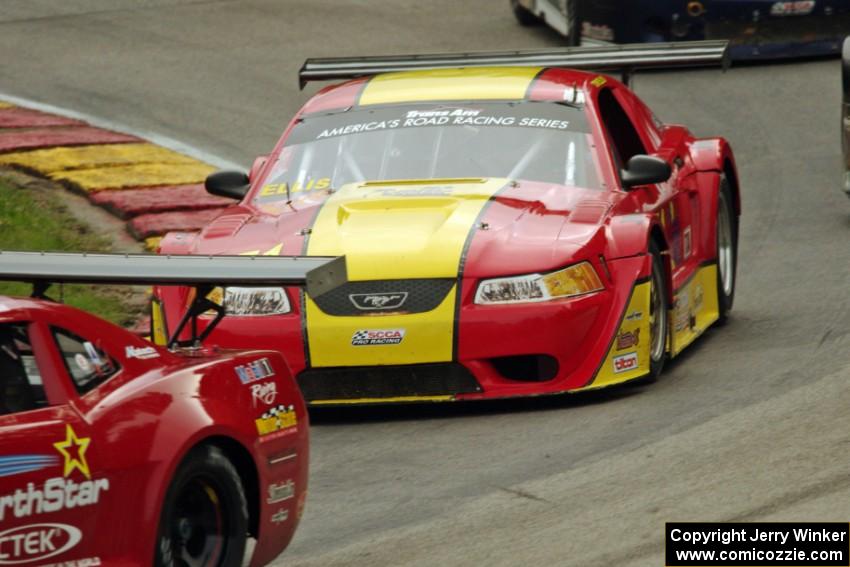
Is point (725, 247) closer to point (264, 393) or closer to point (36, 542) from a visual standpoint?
point (264, 393)

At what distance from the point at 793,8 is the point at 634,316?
1038 centimetres

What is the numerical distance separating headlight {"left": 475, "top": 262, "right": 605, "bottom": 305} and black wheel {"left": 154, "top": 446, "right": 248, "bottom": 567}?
9.16 ft

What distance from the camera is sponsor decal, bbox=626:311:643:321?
344 inches

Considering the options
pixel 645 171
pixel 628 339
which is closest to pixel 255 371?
pixel 628 339

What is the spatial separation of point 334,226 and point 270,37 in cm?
1247

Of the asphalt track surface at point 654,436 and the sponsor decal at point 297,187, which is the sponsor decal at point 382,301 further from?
the sponsor decal at point 297,187

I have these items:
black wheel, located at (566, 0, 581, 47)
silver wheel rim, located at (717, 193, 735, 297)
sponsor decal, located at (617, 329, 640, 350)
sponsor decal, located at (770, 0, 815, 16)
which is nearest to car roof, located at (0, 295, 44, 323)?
sponsor decal, located at (617, 329, 640, 350)

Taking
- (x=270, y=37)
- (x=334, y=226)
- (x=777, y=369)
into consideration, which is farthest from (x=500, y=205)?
(x=270, y=37)

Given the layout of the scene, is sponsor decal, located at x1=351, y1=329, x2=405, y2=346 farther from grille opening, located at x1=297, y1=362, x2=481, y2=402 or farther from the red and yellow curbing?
the red and yellow curbing

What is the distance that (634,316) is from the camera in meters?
8.78

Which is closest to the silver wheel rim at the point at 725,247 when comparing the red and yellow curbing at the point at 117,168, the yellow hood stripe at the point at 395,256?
the yellow hood stripe at the point at 395,256

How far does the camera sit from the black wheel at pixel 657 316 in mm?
9062

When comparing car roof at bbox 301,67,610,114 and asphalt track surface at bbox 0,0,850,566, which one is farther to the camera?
car roof at bbox 301,67,610,114

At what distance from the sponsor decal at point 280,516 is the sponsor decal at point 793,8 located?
13117 mm
